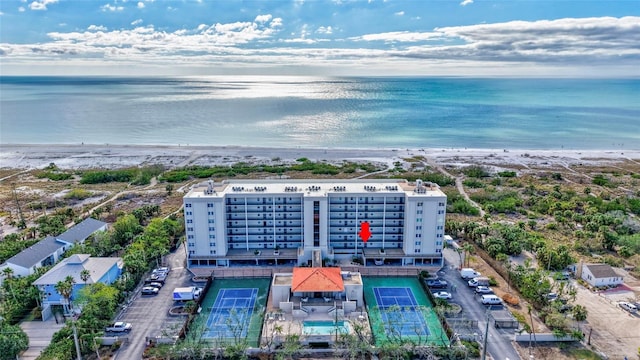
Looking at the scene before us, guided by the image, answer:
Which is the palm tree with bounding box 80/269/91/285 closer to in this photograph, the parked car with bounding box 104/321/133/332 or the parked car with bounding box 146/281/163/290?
the parked car with bounding box 104/321/133/332

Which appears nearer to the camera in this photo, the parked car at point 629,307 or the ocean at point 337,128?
the parked car at point 629,307

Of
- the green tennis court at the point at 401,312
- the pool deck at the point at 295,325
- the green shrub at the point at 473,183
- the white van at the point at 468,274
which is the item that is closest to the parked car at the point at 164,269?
the pool deck at the point at 295,325

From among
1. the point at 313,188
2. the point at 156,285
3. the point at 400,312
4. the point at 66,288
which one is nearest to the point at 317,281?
the point at 400,312

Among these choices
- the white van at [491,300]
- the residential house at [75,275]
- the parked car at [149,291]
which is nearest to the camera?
the residential house at [75,275]

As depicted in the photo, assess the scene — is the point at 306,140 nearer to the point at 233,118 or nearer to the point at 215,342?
the point at 233,118

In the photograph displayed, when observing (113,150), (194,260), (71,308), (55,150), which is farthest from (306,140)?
(71,308)

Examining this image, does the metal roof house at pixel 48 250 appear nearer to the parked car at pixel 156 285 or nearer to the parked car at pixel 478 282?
the parked car at pixel 156 285

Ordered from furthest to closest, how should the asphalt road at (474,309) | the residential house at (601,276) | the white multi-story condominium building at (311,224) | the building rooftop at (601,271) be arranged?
1. the white multi-story condominium building at (311,224)
2. the building rooftop at (601,271)
3. the residential house at (601,276)
4. the asphalt road at (474,309)
